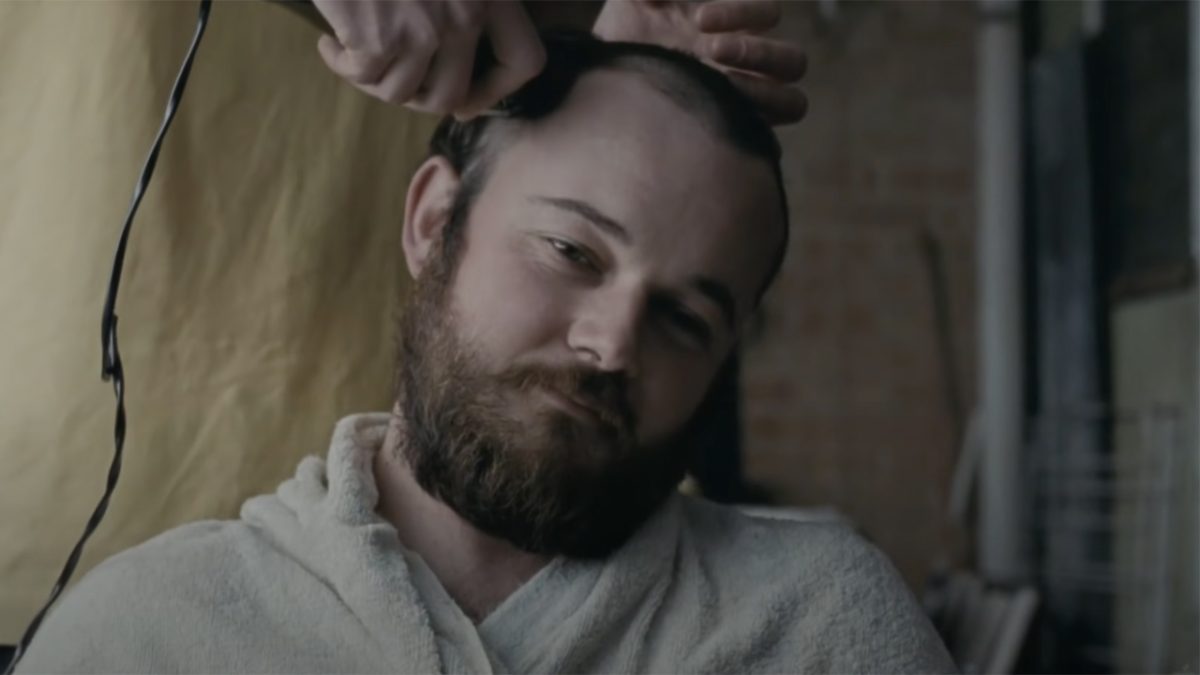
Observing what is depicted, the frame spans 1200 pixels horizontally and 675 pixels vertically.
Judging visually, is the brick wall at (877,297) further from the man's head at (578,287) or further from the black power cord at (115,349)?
the black power cord at (115,349)

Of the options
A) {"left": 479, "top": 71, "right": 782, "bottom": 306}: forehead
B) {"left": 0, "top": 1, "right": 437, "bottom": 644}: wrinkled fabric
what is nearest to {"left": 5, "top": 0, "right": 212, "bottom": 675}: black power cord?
{"left": 0, "top": 1, "right": 437, "bottom": 644}: wrinkled fabric

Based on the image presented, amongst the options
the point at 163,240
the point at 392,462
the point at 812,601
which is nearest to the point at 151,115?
the point at 163,240

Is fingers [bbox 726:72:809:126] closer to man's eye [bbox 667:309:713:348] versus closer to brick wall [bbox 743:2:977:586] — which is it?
man's eye [bbox 667:309:713:348]

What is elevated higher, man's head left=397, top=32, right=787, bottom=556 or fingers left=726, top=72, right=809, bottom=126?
fingers left=726, top=72, right=809, bottom=126

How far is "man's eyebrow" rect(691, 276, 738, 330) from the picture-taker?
515 millimetres

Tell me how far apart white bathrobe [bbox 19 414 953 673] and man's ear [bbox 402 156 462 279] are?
0.07 meters

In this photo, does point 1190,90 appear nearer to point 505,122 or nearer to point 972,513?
point 972,513

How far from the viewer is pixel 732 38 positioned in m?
0.58

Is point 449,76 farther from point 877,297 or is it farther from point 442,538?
point 877,297

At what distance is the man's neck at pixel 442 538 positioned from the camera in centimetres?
51

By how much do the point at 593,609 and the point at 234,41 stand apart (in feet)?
0.83

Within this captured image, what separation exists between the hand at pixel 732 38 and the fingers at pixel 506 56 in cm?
10

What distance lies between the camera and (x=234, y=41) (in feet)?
1.61

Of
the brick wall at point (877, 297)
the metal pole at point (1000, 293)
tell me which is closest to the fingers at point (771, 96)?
the metal pole at point (1000, 293)
